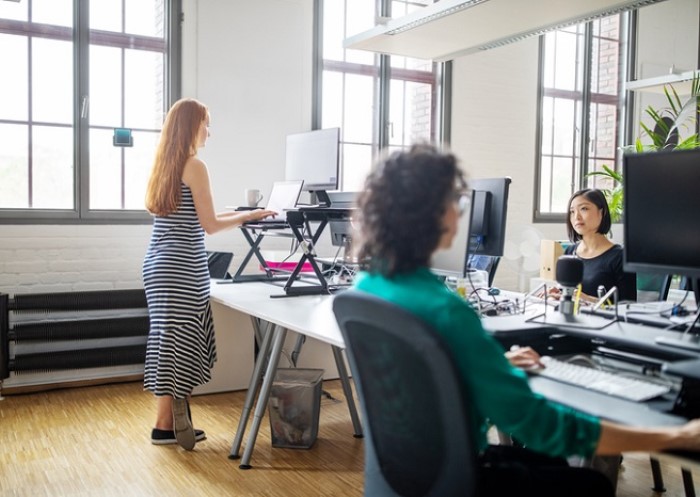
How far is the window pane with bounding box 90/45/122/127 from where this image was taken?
4.27 meters

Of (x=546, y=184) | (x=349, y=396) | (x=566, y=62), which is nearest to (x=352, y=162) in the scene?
(x=546, y=184)

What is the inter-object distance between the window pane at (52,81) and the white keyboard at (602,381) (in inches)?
136

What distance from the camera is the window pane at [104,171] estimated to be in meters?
4.30

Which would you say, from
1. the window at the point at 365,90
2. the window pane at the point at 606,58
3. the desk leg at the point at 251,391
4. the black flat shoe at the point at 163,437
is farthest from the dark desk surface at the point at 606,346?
the window pane at the point at 606,58

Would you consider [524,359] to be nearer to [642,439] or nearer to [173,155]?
[642,439]

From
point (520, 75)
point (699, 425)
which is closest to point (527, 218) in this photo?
point (520, 75)

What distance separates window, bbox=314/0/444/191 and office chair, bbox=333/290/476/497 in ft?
12.3

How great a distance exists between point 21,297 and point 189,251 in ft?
4.79

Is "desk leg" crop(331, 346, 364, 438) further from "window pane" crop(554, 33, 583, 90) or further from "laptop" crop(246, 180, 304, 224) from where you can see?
"window pane" crop(554, 33, 583, 90)

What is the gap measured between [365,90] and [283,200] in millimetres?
2053

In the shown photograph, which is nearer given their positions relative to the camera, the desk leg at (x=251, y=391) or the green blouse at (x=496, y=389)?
the green blouse at (x=496, y=389)

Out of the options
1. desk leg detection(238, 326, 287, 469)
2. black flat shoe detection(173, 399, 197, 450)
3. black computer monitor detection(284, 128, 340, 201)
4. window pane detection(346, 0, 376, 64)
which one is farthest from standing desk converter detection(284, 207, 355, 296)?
window pane detection(346, 0, 376, 64)

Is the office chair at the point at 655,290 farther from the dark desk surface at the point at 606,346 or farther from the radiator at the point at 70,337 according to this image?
the radiator at the point at 70,337

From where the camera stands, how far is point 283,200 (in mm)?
3496
